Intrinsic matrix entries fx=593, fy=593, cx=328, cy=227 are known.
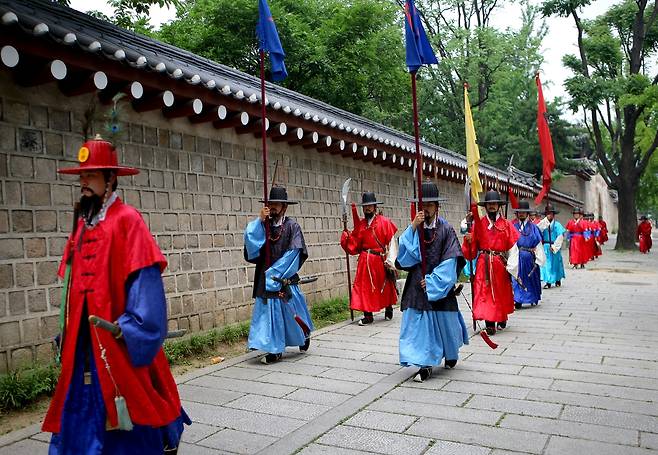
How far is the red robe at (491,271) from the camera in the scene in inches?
310

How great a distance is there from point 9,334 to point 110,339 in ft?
8.90

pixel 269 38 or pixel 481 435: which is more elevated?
pixel 269 38

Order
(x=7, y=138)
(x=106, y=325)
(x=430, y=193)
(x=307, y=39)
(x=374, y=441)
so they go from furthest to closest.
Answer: (x=307, y=39) < (x=430, y=193) < (x=7, y=138) < (x=374, y=441) < (x=106, y=325)

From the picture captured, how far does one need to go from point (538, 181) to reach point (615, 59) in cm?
624

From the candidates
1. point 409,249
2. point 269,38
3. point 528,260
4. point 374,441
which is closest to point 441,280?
point 409,249

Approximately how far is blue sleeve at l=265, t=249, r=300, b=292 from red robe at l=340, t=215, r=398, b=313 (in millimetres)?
2531

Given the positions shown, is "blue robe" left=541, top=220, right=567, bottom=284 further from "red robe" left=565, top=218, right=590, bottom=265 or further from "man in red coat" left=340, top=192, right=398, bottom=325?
"man in red coat" left=340, top=192, right=398, bottom=325

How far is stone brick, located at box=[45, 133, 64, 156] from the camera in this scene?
17.9 feet

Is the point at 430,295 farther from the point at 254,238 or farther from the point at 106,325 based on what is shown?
the point at 106,325

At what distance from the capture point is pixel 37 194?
17.4 feet

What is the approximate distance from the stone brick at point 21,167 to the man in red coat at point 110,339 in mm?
2520

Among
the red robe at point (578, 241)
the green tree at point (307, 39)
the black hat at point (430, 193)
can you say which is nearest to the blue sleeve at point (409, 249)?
the black hat at point (430, 193)

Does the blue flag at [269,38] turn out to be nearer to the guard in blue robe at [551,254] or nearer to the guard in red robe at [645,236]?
the guard in blue robe at [551,254]

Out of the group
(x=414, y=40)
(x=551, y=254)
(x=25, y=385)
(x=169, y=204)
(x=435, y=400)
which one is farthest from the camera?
(x=551, y=254)
